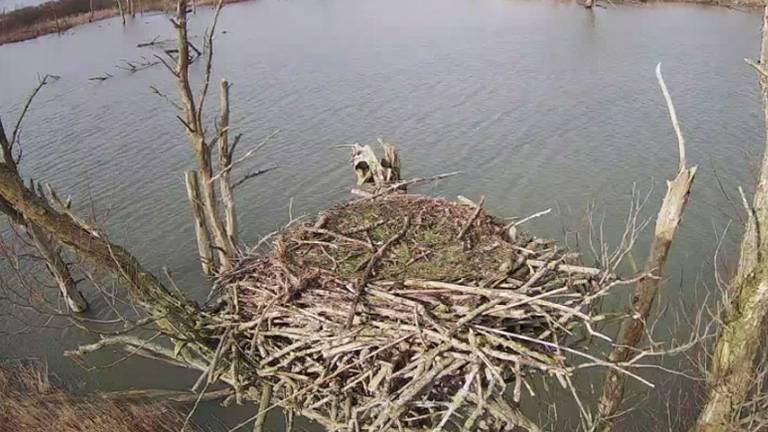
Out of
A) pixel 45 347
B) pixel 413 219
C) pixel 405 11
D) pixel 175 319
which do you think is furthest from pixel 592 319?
pixel 405 11

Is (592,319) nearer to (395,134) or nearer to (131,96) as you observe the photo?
(395,134)

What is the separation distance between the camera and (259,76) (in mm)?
21312

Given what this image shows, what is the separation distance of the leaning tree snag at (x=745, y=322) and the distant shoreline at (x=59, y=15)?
2419cm

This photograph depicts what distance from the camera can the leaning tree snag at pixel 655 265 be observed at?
5754 millimetres

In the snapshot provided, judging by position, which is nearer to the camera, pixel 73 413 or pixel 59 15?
pixel 73 413

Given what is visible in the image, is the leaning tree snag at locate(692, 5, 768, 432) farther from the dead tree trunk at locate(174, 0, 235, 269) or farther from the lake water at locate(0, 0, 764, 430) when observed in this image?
the dead tree trunk at locate(174, 0, 235, 269)

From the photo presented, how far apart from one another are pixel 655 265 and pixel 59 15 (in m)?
37.1

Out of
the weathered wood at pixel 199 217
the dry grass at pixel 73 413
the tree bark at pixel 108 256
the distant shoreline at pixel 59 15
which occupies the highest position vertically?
the distant shoreline at pixel 59 15

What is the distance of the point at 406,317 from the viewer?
13.8 feet

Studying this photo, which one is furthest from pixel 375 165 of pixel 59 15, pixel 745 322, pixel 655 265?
pixel 59 15

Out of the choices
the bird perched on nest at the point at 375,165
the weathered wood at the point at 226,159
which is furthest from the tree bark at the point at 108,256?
the weathered wood at the point at 226,159

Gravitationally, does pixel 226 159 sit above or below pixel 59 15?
below

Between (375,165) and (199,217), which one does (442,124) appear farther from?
(375,165)

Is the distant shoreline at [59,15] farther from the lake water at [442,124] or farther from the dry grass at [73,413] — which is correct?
the dry grass at [73,413]
